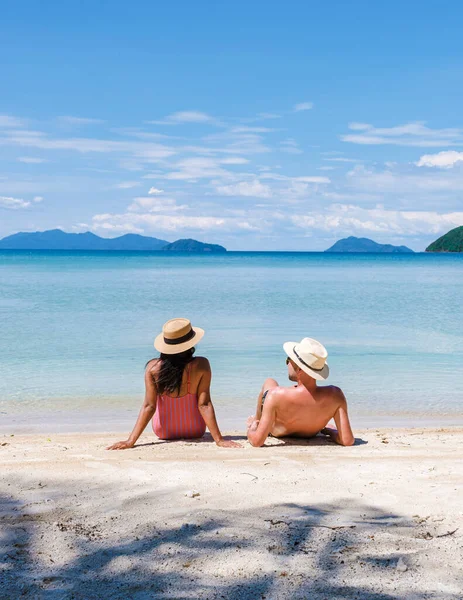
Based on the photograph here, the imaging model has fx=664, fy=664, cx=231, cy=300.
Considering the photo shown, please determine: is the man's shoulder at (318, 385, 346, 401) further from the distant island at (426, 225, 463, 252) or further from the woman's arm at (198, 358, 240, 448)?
the distant island at (426, 225, 463, 252)

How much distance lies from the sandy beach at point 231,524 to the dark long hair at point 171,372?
55 cm

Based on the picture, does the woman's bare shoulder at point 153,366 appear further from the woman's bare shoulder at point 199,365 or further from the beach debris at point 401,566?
the beach debris at point 401,566

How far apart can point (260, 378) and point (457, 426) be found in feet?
11.5

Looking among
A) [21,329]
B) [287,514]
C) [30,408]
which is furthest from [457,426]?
[21,329]

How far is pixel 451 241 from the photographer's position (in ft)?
612

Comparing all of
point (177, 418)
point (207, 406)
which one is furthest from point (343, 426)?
point (177, 418)

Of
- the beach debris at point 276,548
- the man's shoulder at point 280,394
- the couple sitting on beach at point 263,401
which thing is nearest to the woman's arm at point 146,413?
the couple sitting on beach at point 263,401

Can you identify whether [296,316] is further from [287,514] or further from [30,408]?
[287,514]

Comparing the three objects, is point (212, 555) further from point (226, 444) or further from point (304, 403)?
point (304, 403)

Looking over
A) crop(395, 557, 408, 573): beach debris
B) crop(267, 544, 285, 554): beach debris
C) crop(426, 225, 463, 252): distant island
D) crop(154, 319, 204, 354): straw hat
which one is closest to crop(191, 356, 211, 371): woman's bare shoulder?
crop(154, 319, 204, 354): straw hat

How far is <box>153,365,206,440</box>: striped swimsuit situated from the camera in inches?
238

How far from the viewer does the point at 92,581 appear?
316 cm

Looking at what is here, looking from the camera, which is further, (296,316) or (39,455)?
(296,316)

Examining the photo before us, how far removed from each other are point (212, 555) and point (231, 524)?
0.41m
